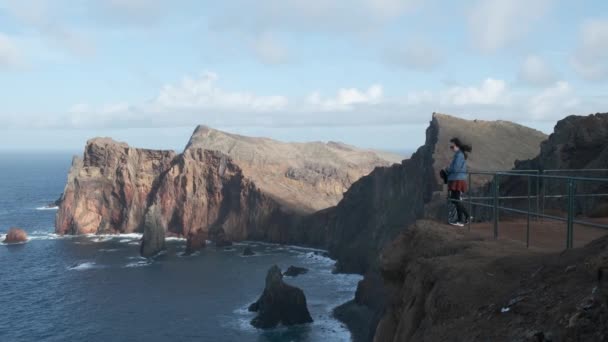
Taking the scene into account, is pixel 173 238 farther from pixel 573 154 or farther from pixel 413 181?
pixel 573 154

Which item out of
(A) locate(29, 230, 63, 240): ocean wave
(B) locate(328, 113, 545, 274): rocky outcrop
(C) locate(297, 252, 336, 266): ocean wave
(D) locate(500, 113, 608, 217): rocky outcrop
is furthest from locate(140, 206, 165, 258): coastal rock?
(D) locate(500, 113, 608, 217): rocky outcrop

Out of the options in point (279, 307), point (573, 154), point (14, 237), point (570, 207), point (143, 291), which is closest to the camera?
point (570, 207)

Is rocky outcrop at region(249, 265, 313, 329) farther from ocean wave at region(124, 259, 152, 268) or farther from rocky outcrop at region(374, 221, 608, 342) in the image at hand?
rocky outcrop at region(374, 221, 608, 342)

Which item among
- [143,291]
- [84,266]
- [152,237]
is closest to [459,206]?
[143,291]

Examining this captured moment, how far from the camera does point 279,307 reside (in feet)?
187

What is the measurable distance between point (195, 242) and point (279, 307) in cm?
4543

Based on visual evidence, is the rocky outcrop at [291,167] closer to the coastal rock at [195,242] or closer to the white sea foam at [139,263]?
the coastal rock at [195,242]

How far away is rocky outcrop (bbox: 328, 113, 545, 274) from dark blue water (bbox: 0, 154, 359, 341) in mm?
5188

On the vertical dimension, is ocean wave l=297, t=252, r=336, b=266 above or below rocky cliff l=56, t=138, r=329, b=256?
below

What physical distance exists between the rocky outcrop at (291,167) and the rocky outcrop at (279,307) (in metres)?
54.2

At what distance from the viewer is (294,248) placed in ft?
340

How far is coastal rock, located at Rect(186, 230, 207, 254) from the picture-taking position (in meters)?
97.9

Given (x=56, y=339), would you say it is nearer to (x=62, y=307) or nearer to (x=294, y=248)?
(x=62, y=307)

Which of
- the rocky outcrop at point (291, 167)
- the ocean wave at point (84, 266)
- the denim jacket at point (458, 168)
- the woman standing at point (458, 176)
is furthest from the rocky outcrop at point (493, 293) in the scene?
the rocky outcrop at point (291, 167)
